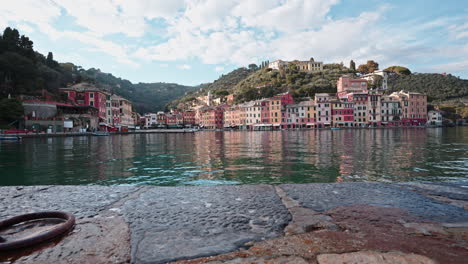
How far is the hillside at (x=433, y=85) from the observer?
4380 inches

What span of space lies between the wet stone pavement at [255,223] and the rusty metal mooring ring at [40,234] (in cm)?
6

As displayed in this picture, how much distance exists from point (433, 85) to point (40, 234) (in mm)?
148367

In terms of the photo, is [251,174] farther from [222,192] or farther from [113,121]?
[113,121]

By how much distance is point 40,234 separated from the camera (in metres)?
2.33

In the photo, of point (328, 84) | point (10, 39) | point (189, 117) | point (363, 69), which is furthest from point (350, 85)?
point (10, 39)

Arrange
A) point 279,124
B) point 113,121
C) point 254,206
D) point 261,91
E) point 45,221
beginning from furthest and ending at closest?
point 261,91
point 279,124
point 113,121
point 254,206
point 45,221

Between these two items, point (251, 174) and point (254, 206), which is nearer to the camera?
point (254, 206)

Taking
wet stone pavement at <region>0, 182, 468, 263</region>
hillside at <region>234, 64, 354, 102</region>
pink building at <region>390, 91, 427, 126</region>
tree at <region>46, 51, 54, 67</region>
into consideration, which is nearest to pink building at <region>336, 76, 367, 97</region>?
hillside at <region>234, 64, 354, 102</region>

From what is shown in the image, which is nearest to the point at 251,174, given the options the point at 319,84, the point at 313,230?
the point at 313,230

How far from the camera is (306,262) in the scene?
74.9 inches

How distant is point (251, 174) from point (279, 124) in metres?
73.9

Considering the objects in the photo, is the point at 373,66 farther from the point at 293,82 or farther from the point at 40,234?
the point at 40,234

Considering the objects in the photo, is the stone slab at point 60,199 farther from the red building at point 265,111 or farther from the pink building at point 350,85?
the pink building at point 350,85

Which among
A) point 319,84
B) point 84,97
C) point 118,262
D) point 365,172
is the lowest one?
point 365,172
